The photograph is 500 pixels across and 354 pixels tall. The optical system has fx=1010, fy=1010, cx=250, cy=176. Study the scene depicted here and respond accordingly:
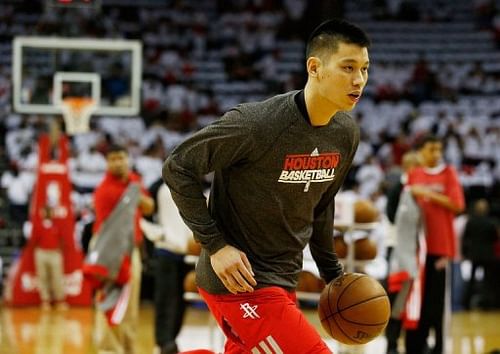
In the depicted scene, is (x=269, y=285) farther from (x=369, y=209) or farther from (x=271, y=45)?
(x=271, y=45)

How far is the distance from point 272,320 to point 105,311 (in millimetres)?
4273

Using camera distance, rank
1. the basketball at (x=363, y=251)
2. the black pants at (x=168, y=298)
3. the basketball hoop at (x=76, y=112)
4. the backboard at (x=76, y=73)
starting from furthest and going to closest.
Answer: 1. the basketball hoop at (x=76, y=112)
2. the backboard at (x=76, y=73)
3. the basketball at (x=363, y=251)
4. the black pants at (x=168, y=298)

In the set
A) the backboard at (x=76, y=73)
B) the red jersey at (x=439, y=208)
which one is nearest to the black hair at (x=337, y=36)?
the red jersey at (x=439, y=208)

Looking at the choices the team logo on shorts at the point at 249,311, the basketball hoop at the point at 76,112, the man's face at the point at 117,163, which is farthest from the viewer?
the basketball hoop at the point at 76,112

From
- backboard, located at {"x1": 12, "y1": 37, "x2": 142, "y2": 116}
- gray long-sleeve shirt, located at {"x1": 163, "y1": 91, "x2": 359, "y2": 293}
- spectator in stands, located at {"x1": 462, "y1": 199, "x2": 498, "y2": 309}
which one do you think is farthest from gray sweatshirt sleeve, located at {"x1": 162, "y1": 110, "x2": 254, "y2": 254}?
spectator in stands, located at {"x1": 462, "y1": 199, "x2": 498, "y2": 309}

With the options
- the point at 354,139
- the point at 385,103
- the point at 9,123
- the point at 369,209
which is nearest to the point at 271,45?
the point at 385,103

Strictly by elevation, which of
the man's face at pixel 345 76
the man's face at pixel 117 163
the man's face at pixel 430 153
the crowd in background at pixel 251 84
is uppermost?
the man's face at pixel 345 76

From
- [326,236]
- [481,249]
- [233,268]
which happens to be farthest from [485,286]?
[233,268]

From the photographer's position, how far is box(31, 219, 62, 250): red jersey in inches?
554

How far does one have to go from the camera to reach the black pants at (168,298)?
30.3ft

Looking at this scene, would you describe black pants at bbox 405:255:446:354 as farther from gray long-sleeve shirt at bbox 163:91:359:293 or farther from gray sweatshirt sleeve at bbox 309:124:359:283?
gray long-sleeve shirt at bbox 163:91:359:293

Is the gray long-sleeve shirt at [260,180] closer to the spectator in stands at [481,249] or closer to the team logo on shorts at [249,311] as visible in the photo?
the team logo on shorts at [249,311]

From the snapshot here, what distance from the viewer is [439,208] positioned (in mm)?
8875

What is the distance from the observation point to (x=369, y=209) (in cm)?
1000
